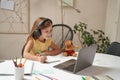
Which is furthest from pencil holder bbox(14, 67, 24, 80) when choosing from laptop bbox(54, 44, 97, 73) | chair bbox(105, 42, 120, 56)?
chair bbox(105, 42, 120, 56)

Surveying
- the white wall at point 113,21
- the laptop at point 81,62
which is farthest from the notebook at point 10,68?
the white wall at point 113,21

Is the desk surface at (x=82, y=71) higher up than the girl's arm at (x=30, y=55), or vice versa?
the girl's arm at (x=30, y=55)

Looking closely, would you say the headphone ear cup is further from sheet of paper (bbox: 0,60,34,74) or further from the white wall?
the white wall

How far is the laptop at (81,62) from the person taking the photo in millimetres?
1413

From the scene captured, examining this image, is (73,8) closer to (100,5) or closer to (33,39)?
(100,5)

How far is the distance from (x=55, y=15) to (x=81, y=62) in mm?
2038

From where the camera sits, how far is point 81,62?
146cm

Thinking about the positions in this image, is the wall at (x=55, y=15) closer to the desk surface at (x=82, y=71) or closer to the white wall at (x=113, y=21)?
the white wall at (x=113, y=21)

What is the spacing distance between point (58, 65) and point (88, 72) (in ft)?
0.88

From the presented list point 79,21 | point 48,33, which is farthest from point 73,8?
point 48,33

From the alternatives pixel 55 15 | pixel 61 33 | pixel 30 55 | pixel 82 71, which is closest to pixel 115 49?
pixel 61 33

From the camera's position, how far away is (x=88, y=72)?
1.49 meters

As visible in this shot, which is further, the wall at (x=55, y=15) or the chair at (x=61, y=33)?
the wall at (x=55, y=15)

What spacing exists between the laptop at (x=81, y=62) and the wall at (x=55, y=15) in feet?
6.06
